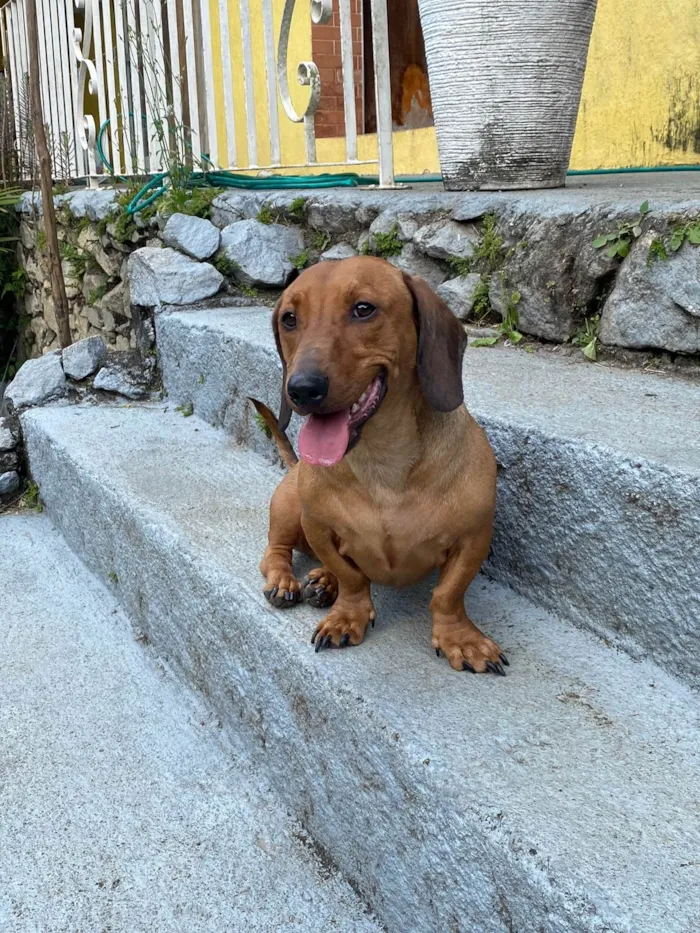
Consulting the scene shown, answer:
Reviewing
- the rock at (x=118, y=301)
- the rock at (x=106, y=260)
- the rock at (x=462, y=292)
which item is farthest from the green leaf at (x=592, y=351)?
the rock at (x=106, y=260)

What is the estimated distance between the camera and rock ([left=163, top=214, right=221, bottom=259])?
457 centimetres

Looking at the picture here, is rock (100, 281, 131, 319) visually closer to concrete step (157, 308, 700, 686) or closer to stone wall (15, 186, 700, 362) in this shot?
stone wall (15, 186, 700, 362)

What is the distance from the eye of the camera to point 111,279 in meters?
5.77

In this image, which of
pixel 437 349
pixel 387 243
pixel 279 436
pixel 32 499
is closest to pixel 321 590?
pixel 279 436

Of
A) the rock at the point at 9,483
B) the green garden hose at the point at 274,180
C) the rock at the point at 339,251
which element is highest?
the green garden hose at the point at 274,180

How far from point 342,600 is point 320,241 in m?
2.51

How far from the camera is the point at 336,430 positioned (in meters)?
1.88

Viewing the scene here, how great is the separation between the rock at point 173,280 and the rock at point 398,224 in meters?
0.94

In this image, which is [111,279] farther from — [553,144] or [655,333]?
[655,333]

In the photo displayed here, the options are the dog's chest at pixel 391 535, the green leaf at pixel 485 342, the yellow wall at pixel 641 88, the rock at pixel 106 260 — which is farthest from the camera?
the rock at pixel 106 260

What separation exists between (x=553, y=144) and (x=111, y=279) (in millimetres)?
3047

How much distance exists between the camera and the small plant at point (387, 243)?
3.75 meters

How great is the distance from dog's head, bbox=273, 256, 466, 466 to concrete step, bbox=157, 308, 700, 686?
387mm

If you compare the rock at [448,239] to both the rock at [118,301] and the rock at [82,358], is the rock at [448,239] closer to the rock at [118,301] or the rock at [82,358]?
the rock at [82,358]
